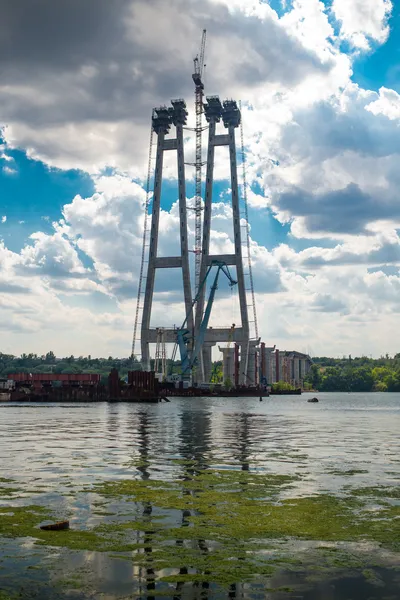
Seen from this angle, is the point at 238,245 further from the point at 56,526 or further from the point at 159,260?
the point at 56,526

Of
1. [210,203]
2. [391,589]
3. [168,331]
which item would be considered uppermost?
[210,203]

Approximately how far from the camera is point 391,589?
923 cm

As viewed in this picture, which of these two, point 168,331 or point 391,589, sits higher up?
A: point 168,331

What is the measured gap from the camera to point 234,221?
533ft

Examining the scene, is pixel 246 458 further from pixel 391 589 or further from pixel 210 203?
pixel 210 203

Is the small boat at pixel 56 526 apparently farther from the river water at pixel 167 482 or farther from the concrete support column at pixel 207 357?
the concrete support column at pixel 207 357

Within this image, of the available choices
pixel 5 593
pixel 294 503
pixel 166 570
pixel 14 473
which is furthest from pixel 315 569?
pixel 14 473

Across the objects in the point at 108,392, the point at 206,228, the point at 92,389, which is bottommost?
the point at 108,392

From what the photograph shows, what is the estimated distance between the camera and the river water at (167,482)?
30.3 ft

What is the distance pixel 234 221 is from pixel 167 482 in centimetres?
14548

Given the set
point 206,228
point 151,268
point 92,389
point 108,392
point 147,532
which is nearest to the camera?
point 147,532

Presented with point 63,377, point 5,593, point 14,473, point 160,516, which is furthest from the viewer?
point 63,377

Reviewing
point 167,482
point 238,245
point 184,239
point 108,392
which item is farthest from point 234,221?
point 167,482

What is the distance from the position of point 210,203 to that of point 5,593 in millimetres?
158791
